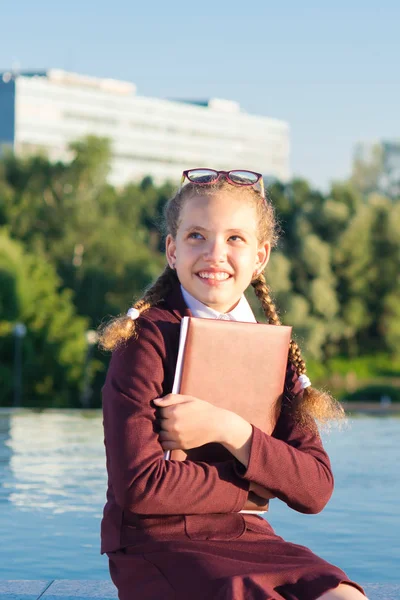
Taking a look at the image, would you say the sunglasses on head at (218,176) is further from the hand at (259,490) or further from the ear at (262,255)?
the hand at (259,490)

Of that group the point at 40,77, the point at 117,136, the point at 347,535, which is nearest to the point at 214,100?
the point at 117,136

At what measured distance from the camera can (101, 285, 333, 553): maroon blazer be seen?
2.79m

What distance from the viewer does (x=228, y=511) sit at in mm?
2908

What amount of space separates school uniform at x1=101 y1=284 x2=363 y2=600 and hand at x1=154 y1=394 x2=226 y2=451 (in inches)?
1.4

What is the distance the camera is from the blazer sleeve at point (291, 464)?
9.46 feet

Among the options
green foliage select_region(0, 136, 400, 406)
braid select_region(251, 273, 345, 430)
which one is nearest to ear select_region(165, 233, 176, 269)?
braid select_region(251, 273, 345, 430)

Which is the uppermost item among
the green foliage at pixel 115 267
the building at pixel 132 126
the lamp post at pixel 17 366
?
the building at pixel 132 126

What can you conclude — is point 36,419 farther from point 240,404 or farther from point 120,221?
point 120,221

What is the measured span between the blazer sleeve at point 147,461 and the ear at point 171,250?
0.87 feet

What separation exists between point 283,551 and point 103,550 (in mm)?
438

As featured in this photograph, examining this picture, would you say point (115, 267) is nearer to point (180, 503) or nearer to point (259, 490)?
point (259, 490)

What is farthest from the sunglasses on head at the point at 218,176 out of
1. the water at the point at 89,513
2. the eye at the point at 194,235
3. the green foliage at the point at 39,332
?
the green foliage at the point at 39,332

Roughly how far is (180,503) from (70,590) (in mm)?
1563

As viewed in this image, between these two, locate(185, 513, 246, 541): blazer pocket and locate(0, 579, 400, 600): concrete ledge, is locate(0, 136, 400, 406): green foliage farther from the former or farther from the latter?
locate(185, 513, 246, 541): blazer pocket
